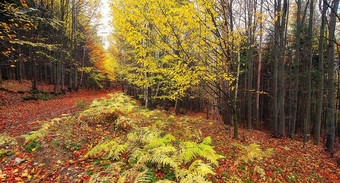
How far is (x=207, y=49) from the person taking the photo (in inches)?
243

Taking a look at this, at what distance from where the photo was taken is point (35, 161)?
11.1 feet

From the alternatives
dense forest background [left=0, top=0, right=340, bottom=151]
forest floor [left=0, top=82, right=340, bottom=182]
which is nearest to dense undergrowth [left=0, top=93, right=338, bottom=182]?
forest floor [left=0, top=82, right=340, bottom=182]

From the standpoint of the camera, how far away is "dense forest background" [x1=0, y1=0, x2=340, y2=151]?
18.6 feet

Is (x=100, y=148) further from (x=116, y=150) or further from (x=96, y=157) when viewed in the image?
(x=116, y=150)

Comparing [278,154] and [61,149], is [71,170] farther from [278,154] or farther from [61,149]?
[278,154]

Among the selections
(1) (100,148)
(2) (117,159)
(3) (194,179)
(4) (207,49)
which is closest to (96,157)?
(1) (100,148)

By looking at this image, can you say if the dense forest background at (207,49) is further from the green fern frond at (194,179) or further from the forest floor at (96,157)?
the green fern frond at (194,179)

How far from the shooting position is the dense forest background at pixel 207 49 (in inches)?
223

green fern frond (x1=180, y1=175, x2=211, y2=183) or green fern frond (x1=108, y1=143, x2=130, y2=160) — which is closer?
green fern frond (x1=180, y1=175, x2=211, y2=183)

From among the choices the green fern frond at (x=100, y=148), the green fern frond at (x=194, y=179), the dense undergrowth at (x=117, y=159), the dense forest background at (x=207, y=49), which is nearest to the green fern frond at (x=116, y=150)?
the dense undergrowth at (x=117, y=159)

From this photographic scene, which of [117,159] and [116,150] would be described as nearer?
[116,150]

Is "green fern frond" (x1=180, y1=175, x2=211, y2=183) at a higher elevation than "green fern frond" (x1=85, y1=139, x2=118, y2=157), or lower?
lower

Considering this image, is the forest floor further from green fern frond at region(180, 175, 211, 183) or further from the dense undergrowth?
green fern frond at region(180, 175, 211, 183)

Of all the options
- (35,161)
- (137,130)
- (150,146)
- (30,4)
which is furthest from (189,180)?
(30,4)
